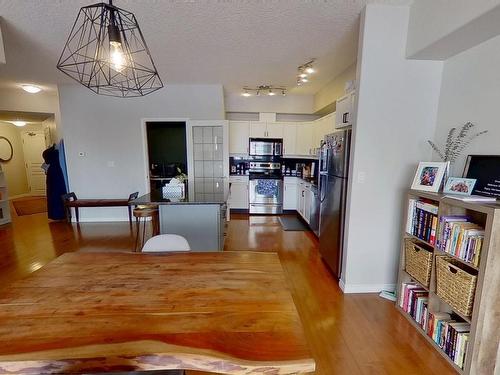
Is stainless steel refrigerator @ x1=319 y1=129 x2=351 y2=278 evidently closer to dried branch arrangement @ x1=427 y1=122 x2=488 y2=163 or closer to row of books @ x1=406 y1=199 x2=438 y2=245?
row of books @ x1=406 y1=199 x2=438 y2=245

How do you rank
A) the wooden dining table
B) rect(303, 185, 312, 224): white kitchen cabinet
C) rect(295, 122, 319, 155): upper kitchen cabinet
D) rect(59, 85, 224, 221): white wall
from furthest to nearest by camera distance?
rect(295, 122, 319, 155): upper kitchen cabinet < rect(59, 85, 224, 221): white wall < rect(303, 185, 312, 224): white kitchen cabinet < the wooden dining table

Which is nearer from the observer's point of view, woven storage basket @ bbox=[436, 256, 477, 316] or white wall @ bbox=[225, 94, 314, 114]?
woven storage basket @ bbox=[436, 256, 477, 316]

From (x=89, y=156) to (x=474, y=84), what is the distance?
18.3 ft

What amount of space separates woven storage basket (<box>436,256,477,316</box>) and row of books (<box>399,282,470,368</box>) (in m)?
0.16

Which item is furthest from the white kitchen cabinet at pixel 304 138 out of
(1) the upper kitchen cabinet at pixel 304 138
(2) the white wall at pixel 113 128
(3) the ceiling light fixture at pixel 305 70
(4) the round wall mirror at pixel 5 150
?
(4) the round wall mirror at pixel 5 150

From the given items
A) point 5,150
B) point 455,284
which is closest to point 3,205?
point 5,150

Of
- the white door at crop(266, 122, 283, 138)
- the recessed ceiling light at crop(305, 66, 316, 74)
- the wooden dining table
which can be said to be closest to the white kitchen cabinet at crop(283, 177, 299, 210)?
the white door at crop(266, 122, 283, 138)

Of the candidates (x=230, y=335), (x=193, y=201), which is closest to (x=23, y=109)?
(x=193, y=201)

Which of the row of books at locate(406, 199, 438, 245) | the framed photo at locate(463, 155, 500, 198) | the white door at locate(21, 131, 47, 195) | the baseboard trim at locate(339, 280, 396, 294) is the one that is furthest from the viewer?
the white door at locate(21, 131, 47, 195)

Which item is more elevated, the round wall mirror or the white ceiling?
the white ceiling

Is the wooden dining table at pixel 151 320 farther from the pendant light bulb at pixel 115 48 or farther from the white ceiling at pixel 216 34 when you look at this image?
the white ceiling at pixel 216 34

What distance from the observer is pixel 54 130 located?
583cm

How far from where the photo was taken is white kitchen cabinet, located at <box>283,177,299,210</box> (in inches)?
207

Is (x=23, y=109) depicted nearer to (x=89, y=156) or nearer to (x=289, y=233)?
(x=89, y=156)
